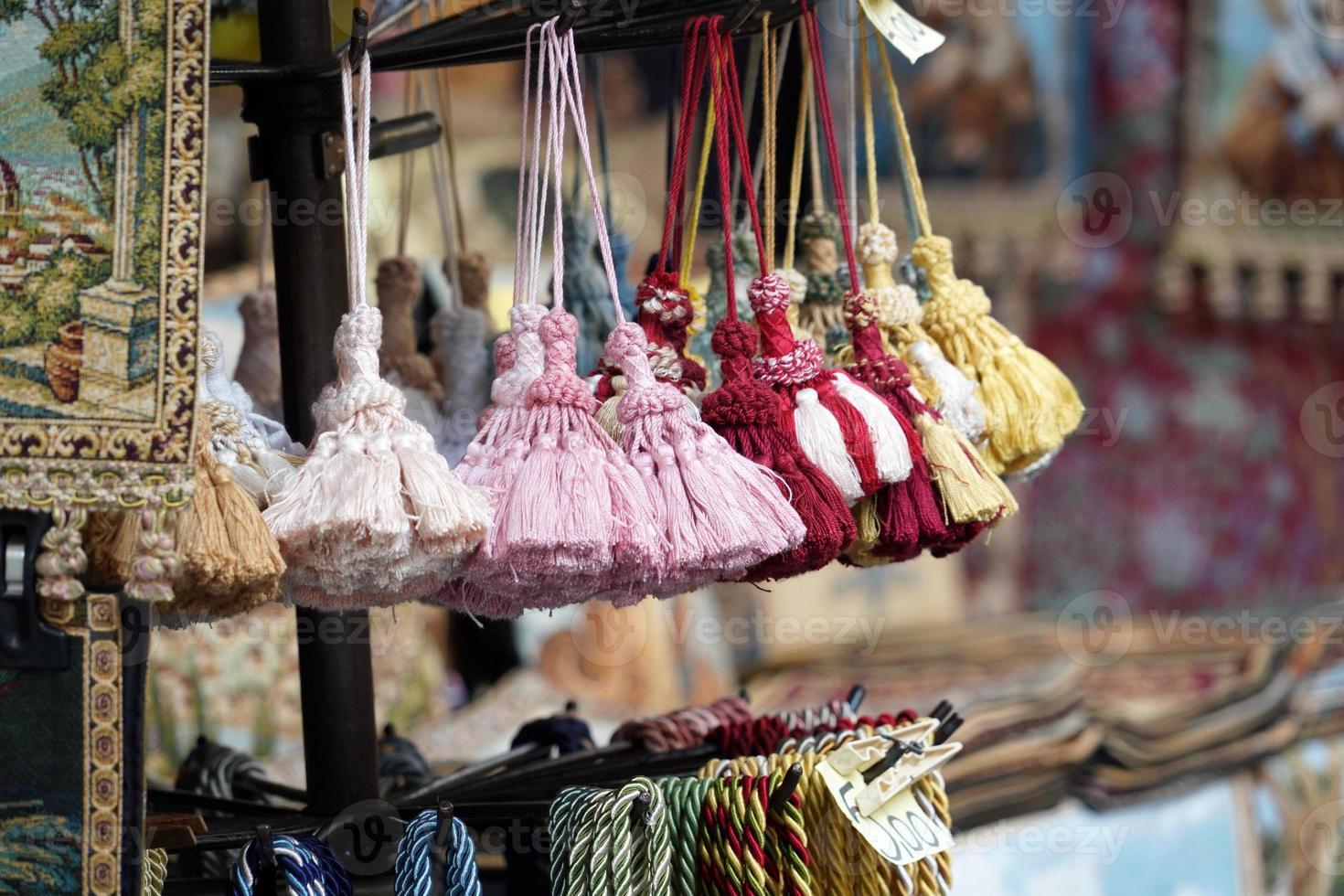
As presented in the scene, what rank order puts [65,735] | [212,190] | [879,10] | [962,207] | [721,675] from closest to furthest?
[65,735] → [879,10] → [212,190] → [721,675] → [962,207]

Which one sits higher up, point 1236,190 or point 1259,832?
point 1236,190

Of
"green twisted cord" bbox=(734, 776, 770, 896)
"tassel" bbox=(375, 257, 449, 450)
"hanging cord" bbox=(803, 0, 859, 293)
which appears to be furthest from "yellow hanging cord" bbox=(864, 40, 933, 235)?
"green twisted cord" bbox=(734, 776, 770, 896)

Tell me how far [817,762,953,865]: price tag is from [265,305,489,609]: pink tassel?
421mm

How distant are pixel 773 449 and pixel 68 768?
692 mm

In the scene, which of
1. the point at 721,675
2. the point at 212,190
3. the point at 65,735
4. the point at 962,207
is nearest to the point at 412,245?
the point at 212,190

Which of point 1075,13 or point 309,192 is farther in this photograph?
point 1075,13

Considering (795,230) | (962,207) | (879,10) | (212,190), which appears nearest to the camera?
(879,10)

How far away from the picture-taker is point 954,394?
1915 millimetres

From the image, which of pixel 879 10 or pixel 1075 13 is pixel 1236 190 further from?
pixel 879 10

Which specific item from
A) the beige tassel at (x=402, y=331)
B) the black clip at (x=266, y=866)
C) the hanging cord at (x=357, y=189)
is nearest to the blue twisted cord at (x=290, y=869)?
the black clip at (x=266, y=866)

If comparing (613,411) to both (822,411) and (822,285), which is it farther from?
(822,285)

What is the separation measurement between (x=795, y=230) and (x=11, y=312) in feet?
3.50

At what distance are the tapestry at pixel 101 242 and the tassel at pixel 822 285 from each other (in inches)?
34.1

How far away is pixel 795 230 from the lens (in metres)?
2.17
